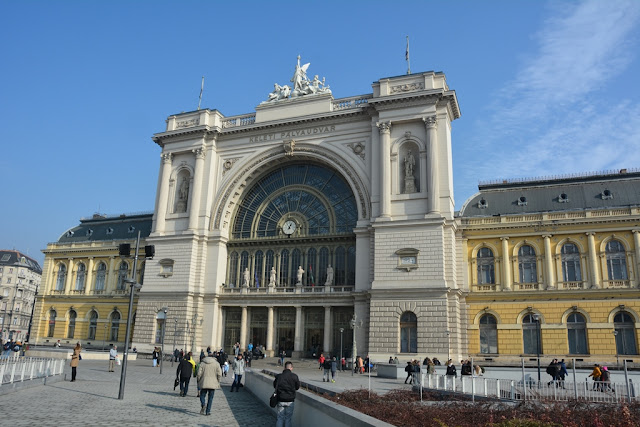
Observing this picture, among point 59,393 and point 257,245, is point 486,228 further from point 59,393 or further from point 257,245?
point 59,393

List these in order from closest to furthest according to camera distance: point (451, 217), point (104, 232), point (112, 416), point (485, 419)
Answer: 1. point (485, 419)
2. point (112, 416)
3. point (451, 217)
4. point (104, 232)

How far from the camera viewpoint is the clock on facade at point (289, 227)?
5033 cm

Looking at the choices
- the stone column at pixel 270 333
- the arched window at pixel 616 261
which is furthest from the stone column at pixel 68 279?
the arched window at pixel 616 261

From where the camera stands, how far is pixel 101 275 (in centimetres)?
6100

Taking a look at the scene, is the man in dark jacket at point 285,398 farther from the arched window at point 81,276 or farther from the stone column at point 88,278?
the arched window at point 81,276

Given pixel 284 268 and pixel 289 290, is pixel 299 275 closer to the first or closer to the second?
pixel 289 290

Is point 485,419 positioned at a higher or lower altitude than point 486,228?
lower

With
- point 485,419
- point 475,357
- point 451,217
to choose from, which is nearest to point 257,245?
point 451,217

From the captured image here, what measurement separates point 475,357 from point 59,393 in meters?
31.7

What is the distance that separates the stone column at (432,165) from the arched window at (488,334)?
1012 centimetres

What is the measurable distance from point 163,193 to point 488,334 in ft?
112

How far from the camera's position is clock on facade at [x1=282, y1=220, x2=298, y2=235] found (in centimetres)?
5033

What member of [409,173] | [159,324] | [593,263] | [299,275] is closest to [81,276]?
[159,324]

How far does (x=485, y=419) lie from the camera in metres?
10.9
